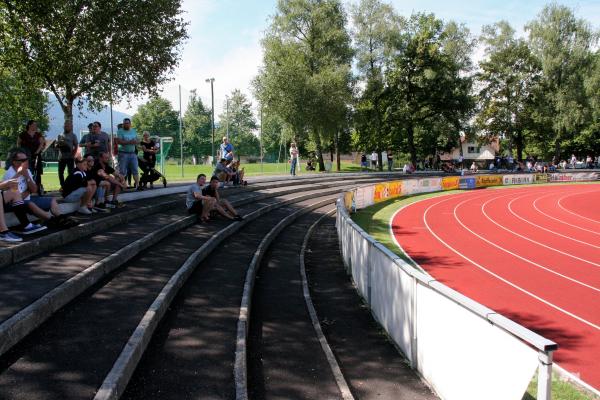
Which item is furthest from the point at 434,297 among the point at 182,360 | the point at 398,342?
the point at 182,360

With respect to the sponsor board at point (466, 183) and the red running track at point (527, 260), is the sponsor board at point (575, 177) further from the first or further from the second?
the red running track at point (527, 260)

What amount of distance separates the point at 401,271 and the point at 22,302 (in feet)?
13.0

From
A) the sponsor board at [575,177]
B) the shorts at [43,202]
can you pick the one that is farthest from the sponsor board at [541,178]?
the shorts at [43,202]

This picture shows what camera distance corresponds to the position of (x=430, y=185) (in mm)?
32750

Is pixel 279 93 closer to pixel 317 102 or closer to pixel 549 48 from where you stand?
pixel 317 102

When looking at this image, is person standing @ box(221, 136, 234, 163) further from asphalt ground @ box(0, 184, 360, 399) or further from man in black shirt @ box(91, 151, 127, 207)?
asphalt ground @ box(0, 184, 360, 399)

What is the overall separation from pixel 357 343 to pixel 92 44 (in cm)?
1261

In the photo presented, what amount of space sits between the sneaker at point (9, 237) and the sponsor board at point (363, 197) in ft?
53.0

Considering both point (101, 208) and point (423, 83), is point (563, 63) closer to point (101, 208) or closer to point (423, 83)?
point (423, 83)

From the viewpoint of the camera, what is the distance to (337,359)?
18.5 feet

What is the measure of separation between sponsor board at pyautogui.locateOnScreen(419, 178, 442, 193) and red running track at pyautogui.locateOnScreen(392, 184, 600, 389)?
22.7 feet

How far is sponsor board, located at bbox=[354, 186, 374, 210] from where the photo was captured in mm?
21737

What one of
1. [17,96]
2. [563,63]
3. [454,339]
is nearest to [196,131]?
[563,63]

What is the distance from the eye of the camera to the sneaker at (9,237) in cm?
632
